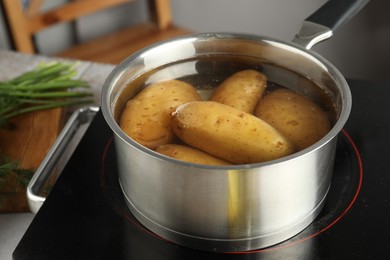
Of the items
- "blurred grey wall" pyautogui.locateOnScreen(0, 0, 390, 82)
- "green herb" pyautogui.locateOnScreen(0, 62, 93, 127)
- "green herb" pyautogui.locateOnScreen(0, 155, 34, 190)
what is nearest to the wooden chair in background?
"blurred grey wall" pyautogui.locateOnScreen(0, 0, 390, 82)

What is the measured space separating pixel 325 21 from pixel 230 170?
0.34 metres

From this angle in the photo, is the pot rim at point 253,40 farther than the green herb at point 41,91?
No

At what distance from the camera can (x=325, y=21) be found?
79 centimetres

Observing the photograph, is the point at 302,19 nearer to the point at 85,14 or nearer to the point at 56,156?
the point at 85,14

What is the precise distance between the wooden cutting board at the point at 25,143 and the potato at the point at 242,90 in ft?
0.96

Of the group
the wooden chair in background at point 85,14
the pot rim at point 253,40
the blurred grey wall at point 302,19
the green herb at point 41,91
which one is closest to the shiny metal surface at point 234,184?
the pot rim at point 253,40

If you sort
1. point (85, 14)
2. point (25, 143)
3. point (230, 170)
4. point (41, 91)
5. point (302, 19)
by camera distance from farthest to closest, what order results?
1. point (302, 19)
2. point (85, 14)
3. point (41, 91)
4. point (25, 143)
5. point (230, 170)

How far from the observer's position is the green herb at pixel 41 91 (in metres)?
0.93

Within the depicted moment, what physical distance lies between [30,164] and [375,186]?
18.2 inches

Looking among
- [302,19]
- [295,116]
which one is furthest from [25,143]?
[302,19]

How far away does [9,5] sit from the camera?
1.42 m

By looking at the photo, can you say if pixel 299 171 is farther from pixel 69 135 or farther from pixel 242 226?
pixel 69 135

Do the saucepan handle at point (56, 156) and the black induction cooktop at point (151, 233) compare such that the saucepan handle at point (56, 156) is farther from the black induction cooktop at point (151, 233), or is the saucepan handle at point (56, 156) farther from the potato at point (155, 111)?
the potato at point (155, 111)

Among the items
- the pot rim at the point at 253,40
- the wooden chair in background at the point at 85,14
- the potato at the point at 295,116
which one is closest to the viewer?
the pot rim at the point at 253,40
